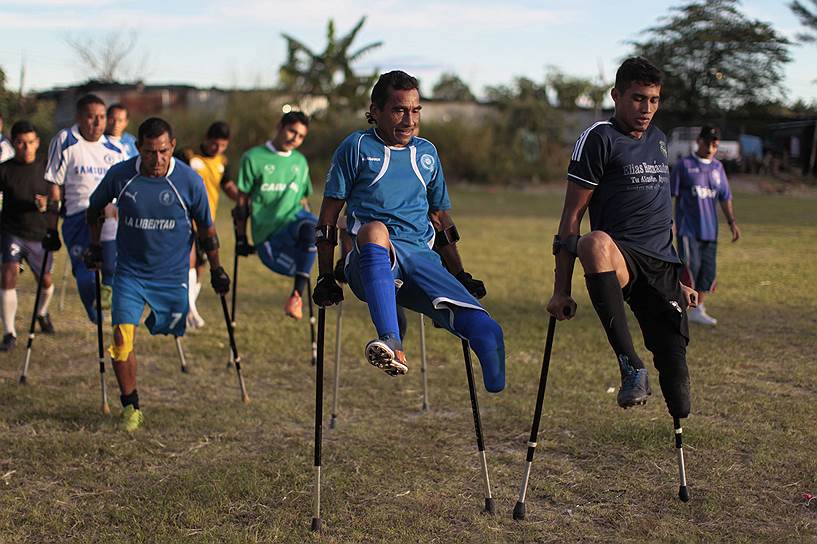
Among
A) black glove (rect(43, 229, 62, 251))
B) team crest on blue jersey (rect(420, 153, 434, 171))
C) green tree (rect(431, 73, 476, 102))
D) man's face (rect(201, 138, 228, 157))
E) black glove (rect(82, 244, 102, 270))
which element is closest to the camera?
team crest on blue jersey (rect(420, 153, 434, 171))

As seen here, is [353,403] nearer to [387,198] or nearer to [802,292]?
[387,198]

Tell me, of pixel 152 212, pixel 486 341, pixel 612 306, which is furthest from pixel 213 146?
pixel 612 306

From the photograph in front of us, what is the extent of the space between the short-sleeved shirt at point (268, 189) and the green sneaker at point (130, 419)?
111 inches

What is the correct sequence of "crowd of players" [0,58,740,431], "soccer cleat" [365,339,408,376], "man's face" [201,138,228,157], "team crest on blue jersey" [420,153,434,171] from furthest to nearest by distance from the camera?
"man's face" [201,138,228,157] < "team crest on blue jersey" [420,153,434,171] < "crowd of players" [0,58,740,431] < "soccer cleat" [365,339,408,376]

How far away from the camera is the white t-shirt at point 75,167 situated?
8891 millimetres

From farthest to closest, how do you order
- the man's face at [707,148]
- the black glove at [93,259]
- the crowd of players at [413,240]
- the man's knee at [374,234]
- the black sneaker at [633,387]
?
the man's face at [707,148], the black glove at [93,259], the man's knee at [374,234], the crowd of players at [413,240], the black sneaker at [633,387]

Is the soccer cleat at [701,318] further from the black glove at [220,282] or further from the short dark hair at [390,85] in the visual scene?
the short dark hair at [390,85]

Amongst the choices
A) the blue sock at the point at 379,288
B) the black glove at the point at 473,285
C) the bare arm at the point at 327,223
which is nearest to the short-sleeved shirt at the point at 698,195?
the black glove at the point at 473,285

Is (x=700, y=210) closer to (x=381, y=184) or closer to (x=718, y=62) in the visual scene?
(x=381, y=184)

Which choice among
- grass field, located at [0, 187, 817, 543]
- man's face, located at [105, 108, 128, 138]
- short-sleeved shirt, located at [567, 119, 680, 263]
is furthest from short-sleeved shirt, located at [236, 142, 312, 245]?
short-sleeved shirt, located at [567, 119, 680, 263]

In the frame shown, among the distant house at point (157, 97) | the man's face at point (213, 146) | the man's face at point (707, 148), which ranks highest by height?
the distant house at point (157, 97)

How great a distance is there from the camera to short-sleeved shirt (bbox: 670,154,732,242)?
1103cm

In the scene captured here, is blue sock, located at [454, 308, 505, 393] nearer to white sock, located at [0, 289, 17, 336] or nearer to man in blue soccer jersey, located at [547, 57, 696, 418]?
man in blue soccer jersey, located at [547, 57, 696, 418]

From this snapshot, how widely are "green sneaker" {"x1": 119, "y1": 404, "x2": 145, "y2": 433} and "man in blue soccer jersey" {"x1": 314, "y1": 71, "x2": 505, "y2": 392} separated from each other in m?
2.44
